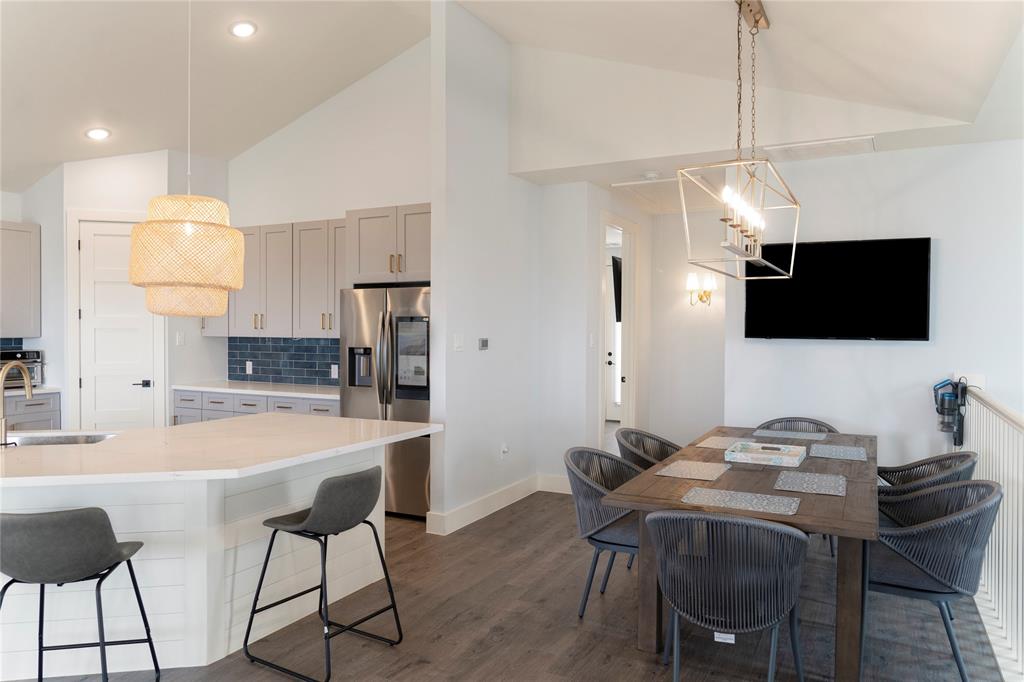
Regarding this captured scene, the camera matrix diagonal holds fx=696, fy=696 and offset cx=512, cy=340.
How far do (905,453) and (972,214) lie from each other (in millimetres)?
1555

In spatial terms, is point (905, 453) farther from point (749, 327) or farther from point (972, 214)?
point (972, 214)

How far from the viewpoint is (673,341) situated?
7398 mm

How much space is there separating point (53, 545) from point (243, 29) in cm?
369

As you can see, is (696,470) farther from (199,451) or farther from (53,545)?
(53,545)

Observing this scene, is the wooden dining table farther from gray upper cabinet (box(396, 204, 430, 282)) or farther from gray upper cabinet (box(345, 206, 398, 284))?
gray upper cabinet (box(345, 206, 398, 284))

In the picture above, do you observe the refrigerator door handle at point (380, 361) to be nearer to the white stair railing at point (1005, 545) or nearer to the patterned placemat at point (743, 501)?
the patterned placemat at point (743, 501)

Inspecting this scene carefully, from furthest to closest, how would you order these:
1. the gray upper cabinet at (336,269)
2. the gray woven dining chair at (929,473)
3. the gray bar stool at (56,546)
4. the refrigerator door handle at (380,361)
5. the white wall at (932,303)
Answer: the gray upper cabinet at (336,269)
the refrigerator door handle at (380,361)
the white wall at (932,303)
the gray woven dining chair at (929,473)
the gray bar stool at (56,546)

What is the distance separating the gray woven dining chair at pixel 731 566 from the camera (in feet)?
7.38

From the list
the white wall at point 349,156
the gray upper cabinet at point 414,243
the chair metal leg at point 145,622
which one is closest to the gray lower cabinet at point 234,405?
the gray upper cabinet at point 414,243

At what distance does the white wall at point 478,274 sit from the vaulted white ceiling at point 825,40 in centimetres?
42

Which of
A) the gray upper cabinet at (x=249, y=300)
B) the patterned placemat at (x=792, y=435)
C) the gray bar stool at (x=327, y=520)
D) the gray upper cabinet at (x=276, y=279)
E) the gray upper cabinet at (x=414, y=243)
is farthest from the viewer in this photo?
the gray upper cabinet at (x=249, y=300)

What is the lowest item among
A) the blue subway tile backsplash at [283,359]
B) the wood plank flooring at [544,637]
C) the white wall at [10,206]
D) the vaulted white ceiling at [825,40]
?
the wood plank flooring at [544,637]

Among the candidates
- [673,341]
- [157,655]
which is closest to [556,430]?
[673,341]

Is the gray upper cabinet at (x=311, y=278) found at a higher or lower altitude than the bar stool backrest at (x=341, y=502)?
higher
